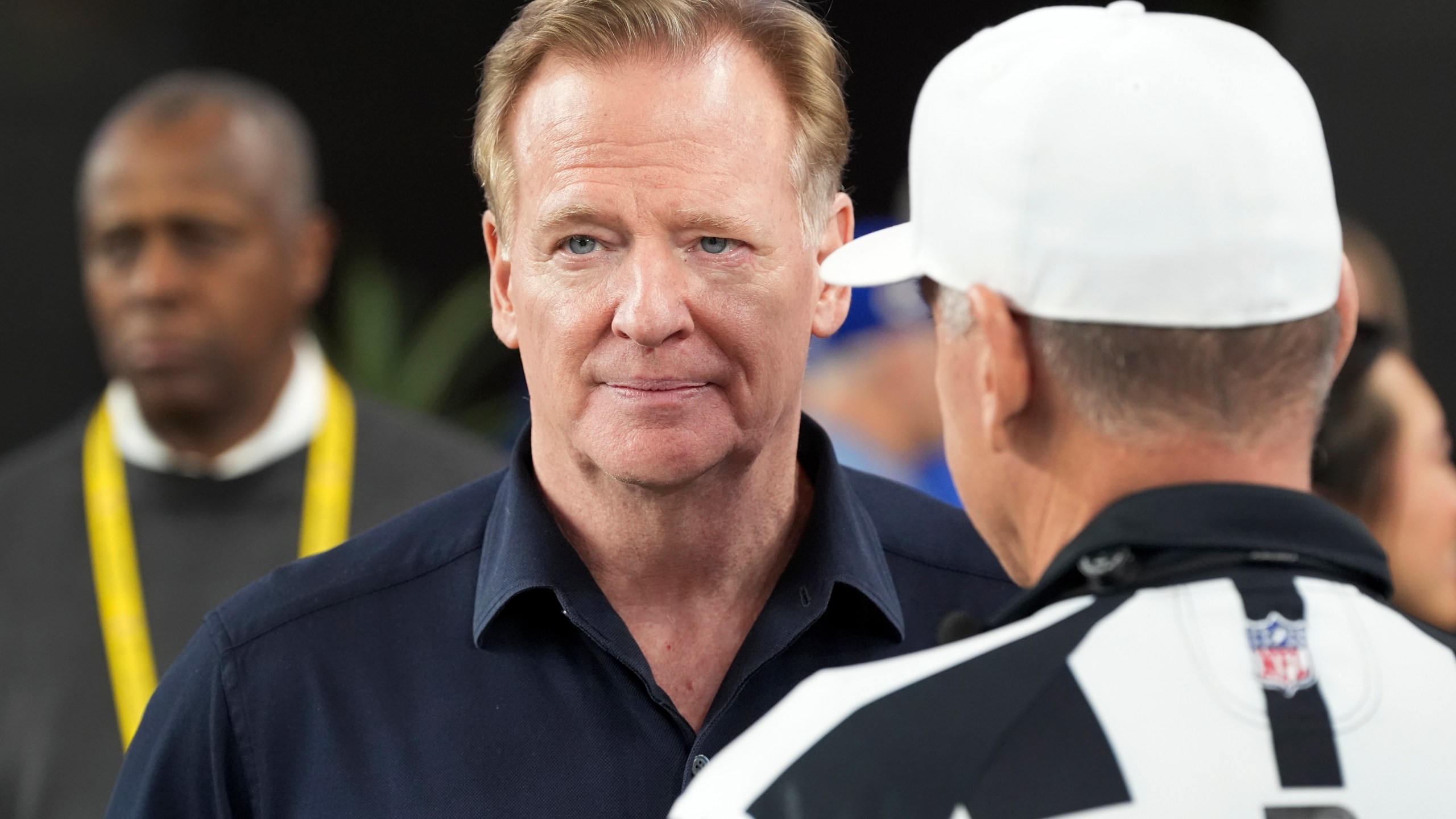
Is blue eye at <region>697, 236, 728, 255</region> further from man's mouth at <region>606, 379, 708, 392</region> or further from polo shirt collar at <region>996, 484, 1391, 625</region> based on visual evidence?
polo shirt collar at <region>996, 484, 1391, 625</region>

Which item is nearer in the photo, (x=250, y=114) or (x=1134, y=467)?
(x=1134, y=467)

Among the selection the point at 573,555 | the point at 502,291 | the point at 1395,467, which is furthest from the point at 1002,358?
the point at 1395,467

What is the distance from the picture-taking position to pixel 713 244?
5.40 ft

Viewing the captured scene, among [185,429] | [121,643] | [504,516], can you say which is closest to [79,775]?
[121,643]

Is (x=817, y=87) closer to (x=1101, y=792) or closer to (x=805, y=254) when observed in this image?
(x=805, y=254)

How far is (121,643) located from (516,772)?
1824 millimetres

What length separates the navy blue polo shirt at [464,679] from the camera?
153 cm

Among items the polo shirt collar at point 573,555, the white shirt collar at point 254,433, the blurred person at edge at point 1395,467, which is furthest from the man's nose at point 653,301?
the white shirt collar at point 254,433

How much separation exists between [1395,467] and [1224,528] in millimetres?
1795

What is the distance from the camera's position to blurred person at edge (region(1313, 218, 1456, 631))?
2650 mm

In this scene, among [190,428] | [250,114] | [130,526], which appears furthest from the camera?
[250,114]

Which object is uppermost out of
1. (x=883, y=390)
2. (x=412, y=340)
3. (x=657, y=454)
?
(x=657, y=454)

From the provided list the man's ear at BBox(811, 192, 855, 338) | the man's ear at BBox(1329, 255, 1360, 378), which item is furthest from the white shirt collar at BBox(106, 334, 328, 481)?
the man's ear at BBox(1329, 255, 1360, 378)

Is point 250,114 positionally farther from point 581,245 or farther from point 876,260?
point 876,260
